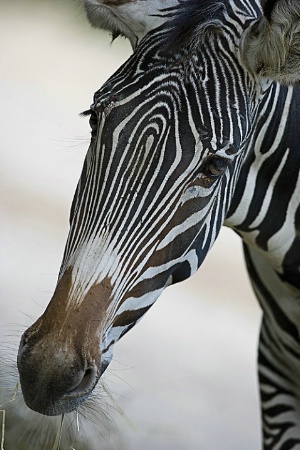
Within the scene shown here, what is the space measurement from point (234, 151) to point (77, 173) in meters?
4.71

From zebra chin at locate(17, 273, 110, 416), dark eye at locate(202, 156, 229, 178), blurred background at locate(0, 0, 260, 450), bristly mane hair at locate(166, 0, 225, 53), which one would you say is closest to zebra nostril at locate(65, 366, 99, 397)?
zebra chin at locate(17, 273, 110, 416)

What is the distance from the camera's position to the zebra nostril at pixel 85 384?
7.54 ft

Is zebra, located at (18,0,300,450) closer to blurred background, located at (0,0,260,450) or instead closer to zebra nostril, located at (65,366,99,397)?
zebra nostril, located at (65,366,99,397)

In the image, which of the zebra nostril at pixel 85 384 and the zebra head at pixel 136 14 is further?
the zebra head at pixel 136 14

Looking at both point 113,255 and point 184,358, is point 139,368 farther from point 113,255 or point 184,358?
point 113,255

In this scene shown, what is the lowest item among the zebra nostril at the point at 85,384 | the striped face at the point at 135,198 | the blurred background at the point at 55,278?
the blurred background at the point at 55,278

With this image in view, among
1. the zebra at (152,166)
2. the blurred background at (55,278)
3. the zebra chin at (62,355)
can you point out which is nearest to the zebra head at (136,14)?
the zebra at (152,166)

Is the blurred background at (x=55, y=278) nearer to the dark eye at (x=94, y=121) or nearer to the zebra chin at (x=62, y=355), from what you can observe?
the zebra chin at (x=62, y=355)

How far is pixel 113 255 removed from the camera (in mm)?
2359

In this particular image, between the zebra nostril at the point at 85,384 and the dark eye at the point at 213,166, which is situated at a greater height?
the dark eye at the point at 213,166

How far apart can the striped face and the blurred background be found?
6.80ft

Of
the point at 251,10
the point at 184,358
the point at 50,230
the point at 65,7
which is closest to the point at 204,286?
the point at 184,358

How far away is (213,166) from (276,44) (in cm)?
38

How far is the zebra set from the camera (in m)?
2.30
